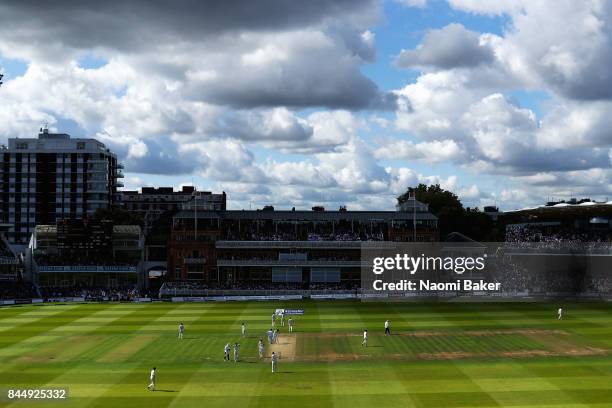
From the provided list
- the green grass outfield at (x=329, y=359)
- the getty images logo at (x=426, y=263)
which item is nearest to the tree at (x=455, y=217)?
the getty images logo at (x=426, y=263)

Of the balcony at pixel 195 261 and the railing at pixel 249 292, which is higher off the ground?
the balcony at pixel 195 261

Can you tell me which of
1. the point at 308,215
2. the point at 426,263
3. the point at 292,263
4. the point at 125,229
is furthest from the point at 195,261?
the point at 426,263

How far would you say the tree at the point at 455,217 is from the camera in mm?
123812

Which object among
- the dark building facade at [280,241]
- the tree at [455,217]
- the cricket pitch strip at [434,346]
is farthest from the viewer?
the tree at [455,217]

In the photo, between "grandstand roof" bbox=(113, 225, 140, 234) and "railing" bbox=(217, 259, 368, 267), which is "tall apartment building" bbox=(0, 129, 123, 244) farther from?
"railing" bbox=(217, 259, 368, 267)

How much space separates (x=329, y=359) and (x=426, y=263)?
1818 inches

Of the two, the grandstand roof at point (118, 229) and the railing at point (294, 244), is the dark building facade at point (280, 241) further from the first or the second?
the grandstand roof at point (118, 229)

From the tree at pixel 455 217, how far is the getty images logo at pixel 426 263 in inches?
1191

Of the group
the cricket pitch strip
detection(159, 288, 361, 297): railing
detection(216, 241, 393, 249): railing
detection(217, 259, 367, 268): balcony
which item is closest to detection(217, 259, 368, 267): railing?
detection(217, 259, 367, 268): balcony

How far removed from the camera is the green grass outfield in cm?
3306

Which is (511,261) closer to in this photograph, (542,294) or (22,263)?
(542,294)

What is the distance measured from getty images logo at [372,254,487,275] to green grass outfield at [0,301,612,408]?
499 inches

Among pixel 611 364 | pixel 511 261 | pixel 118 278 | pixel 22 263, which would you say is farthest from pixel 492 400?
pixel 22 263

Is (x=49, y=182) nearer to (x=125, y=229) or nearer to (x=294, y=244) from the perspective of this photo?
(x=125, y=229)
